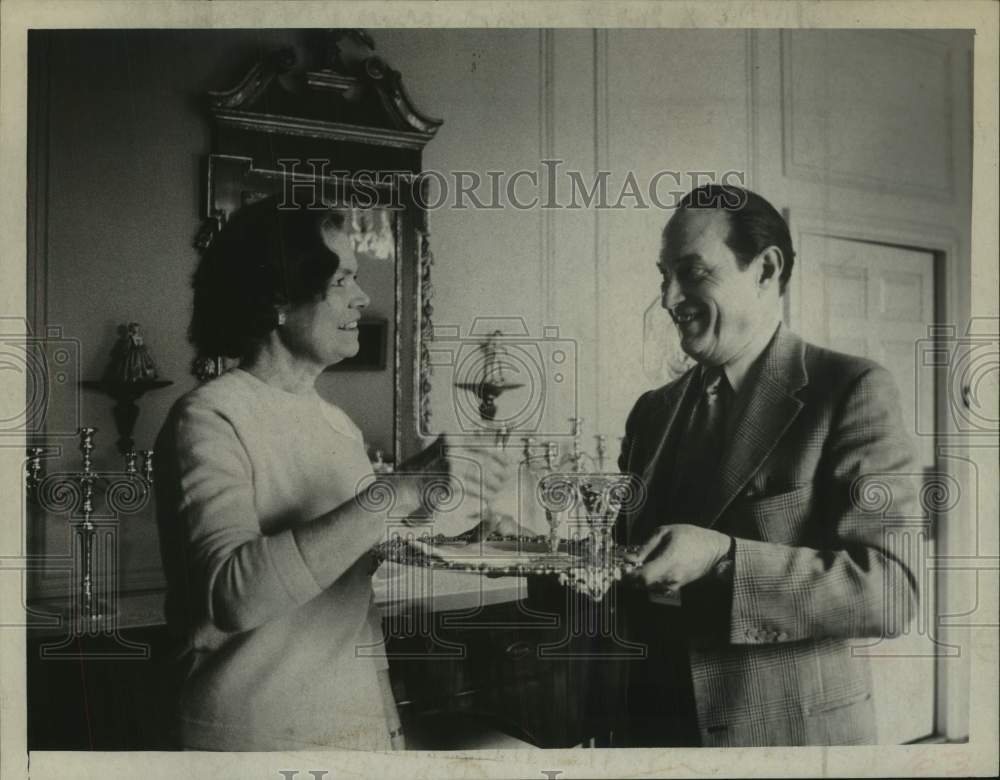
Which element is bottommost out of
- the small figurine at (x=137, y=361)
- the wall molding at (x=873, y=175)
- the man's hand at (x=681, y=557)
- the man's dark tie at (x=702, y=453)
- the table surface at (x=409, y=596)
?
the table surface at (x=409, y=596)

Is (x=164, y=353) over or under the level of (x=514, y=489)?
over

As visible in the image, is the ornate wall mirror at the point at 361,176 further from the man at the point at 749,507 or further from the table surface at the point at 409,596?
the man at the point at 749,507

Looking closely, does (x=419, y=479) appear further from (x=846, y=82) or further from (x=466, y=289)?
(x=846, y=82)

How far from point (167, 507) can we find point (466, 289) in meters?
0.75

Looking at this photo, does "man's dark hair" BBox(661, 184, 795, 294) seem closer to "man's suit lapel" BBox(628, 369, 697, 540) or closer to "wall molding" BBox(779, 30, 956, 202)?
"wall molding" BBox(779, 30, 956, 202)

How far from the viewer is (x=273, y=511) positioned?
5.52 feet

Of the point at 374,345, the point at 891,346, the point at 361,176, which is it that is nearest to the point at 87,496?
the point at 374,345

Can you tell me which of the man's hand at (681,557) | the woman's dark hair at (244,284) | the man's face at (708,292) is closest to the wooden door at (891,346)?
the man's face at (708,292)

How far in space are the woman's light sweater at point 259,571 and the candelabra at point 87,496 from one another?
0.05 meters

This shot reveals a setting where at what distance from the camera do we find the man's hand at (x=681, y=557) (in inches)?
69.6

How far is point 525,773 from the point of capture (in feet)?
5.91

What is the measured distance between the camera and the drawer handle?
1.77m

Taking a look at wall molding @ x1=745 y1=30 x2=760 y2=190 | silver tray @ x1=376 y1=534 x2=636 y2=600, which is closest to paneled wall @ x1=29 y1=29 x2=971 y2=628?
wall molding @ x1=745 y1=30 x2=760 y2=190

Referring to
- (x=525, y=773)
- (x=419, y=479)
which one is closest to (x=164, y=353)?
(x=419, y=479)
